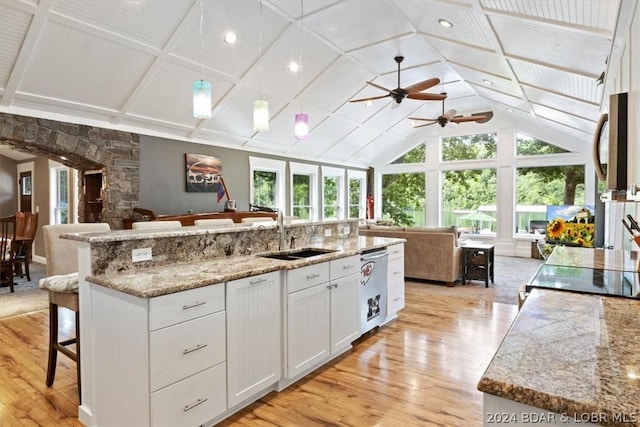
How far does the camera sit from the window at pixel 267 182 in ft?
25.2

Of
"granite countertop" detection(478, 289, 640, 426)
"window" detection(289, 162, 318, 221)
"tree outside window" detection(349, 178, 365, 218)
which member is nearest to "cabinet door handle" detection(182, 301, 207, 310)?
"granite countertop" detection(478, 289, 640, 426)

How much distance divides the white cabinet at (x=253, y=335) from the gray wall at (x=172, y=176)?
4.10m

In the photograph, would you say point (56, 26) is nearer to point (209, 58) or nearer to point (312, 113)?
point (209, 58)

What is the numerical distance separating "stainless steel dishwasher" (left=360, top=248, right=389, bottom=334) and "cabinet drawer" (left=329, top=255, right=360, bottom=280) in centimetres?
14

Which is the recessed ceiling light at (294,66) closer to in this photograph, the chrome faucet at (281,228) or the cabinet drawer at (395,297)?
the chrome faucet at (281,228)

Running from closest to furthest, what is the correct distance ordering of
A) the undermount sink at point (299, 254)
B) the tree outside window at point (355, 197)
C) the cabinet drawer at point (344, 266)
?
the cabinet drawer at point (344, 266) < the undermount sink at point (299, 254) < the tree outside window at point (355, 197)

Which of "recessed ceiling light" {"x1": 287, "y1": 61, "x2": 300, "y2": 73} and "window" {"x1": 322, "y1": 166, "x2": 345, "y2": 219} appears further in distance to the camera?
"window" {"x1": 322, "y1": 166, "x2": 345, "y2": 219}

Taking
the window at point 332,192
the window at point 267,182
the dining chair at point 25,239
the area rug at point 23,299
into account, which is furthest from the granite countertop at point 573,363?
the window at point 332,192

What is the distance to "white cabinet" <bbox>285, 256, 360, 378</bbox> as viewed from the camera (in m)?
2.62

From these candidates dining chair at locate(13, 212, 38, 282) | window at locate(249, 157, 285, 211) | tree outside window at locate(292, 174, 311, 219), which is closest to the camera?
dining chair at locate(13, 212, 38, 282)

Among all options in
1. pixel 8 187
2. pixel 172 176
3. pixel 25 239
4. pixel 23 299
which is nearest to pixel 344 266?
pixel 172 176

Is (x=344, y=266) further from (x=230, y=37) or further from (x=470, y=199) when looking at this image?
(x=470, y=199)

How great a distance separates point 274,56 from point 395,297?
147 inches

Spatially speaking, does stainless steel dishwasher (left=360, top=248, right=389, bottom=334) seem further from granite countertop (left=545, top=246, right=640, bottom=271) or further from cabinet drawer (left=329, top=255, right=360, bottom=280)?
granite countertop (left=545, top=246, right=640, bottom=271)
